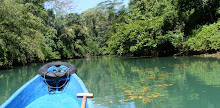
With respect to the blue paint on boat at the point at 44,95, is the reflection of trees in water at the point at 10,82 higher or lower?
lower

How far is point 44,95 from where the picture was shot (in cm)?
475

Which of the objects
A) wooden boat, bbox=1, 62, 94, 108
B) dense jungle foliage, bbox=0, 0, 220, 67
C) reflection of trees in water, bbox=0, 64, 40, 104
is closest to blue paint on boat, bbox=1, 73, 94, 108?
wooden boat, bbox=1, 62, 94, 108

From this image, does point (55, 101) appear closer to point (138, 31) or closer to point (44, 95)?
point (44, 95)

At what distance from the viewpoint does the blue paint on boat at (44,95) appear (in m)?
3.62

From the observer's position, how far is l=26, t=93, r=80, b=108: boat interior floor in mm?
3969

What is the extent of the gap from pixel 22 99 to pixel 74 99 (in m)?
1.09

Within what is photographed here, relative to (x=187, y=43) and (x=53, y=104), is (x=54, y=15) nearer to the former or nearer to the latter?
(x=187, y=43)

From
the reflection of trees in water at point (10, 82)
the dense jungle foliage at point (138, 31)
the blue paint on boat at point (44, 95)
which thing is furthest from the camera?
the dense jungle foliage at point (138, 31)

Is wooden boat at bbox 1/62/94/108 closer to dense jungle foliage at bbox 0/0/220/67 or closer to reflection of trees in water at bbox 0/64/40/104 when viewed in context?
reflection of trees in water at bbox 0/64/40/104

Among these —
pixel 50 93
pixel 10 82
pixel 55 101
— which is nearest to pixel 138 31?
pixel 10 82

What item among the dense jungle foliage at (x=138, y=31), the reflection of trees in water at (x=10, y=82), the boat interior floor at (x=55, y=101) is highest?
the dense jungle foliage at (x=138, y=31)

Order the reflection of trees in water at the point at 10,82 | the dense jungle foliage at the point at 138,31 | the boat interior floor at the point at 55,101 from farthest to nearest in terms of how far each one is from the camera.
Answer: the dense jungle foliage at the point at 138,31 < the reflection of trees in water at the point at 10,82 < the boat interior floor at the point at 55,101

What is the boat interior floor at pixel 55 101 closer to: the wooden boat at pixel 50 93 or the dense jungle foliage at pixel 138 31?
the wooden boat at pixel 50 93

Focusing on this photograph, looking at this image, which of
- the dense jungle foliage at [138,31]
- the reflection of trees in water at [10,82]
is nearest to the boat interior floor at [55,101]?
the reflection of trees in water at [10,82]
